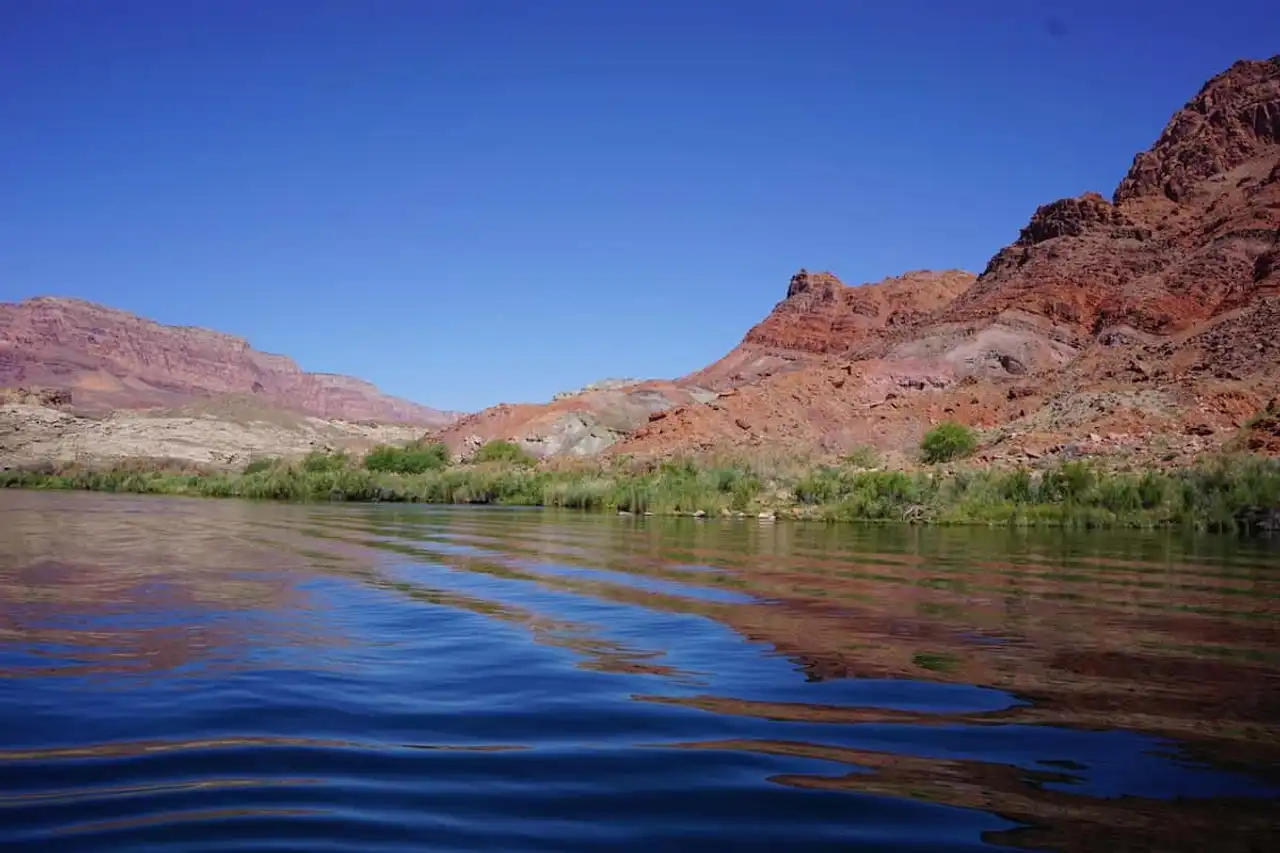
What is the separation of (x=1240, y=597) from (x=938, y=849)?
407 inches

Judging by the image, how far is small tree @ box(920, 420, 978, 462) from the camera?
5369 cm

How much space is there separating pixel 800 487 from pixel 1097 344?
38940mm

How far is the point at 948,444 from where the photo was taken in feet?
179

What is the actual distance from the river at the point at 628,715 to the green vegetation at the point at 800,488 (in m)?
18.9

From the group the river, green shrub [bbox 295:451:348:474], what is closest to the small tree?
green shrub [bbox 295:451:348:474]

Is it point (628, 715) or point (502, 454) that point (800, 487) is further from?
point (502, 454)

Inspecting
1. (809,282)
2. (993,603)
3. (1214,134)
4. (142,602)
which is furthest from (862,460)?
(809,282)

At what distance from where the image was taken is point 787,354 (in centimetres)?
12106

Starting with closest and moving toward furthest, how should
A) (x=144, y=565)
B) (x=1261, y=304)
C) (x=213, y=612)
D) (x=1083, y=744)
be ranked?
(x=1083, y=744) → (x=213, y=612) → (x=144, y=565) → (x=1261, y=304)

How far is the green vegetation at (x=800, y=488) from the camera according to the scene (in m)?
30.4

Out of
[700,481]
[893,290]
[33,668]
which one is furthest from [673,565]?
[893,290]

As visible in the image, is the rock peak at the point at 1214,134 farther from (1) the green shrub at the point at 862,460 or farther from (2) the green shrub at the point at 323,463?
(2) the green shrub at the point at 323,463

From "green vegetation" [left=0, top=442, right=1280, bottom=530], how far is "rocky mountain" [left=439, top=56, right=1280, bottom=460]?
915 centimetres

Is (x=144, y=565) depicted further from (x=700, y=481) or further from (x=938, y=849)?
(x=700, y=481)
